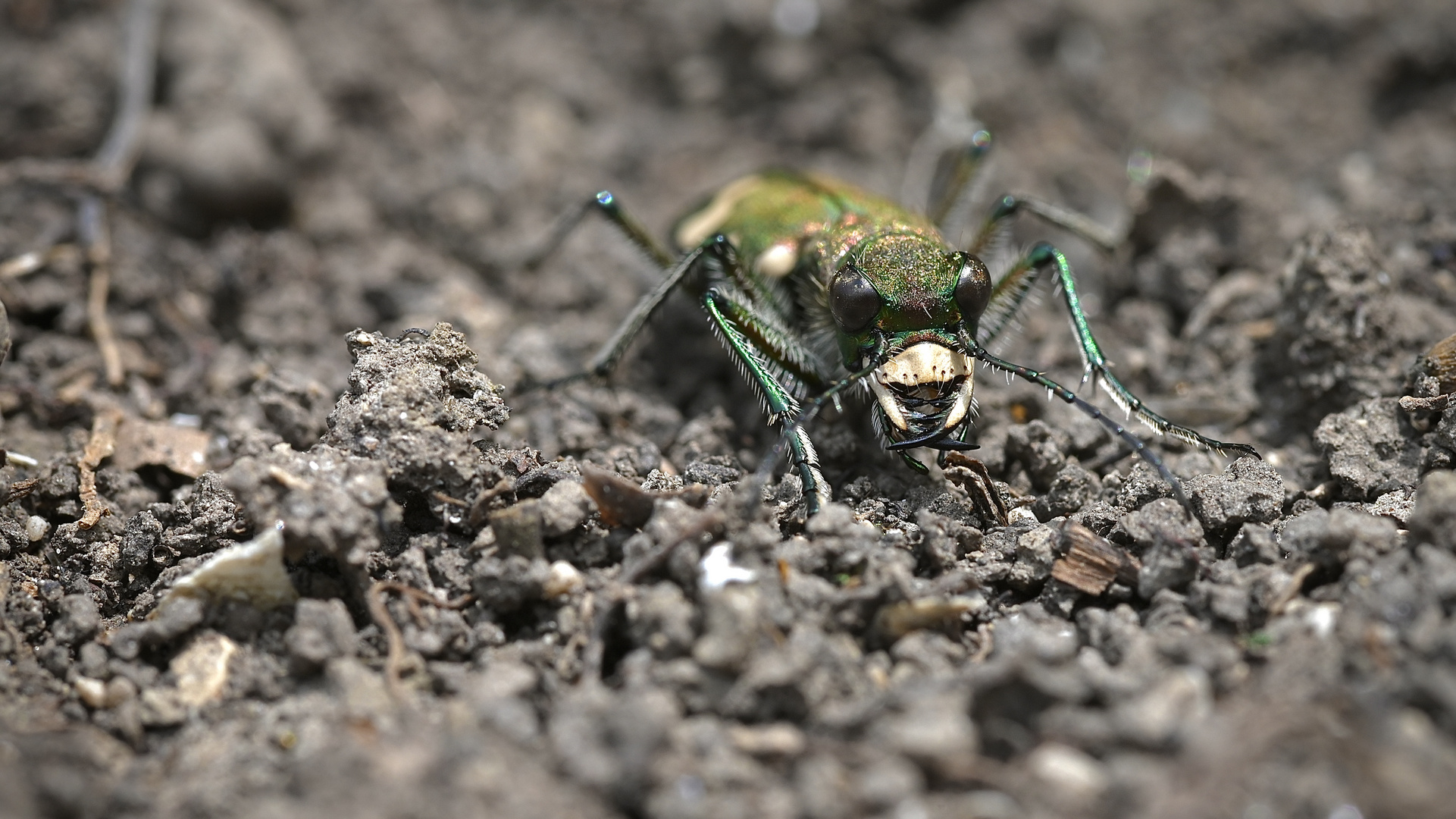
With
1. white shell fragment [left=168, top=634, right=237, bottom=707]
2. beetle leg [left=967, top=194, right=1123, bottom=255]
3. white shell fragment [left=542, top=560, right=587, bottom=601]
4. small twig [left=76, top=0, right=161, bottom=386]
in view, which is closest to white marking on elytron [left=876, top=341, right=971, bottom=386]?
beetle leg [left=967, top=194, right=1123, bottom=255]

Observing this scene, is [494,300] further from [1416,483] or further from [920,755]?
[1416,483]

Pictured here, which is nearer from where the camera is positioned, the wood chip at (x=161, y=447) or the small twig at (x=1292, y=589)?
the small twig at (x=1292, y=589)

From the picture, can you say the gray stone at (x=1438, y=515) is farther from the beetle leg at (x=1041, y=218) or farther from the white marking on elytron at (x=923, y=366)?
the beetle leg at (x=1041, y=218)

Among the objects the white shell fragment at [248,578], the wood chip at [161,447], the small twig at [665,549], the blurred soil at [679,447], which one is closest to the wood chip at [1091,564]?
the blurred soil at [679,447]

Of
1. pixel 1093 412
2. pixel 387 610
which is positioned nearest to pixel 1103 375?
pixel 1093 412

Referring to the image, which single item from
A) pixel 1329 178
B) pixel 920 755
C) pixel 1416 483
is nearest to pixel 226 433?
pixel 920 755

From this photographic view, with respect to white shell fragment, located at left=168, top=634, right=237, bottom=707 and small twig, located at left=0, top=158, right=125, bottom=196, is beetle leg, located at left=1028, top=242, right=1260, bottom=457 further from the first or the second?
small twig, located at left=0, top=158, right=125, bottom=196
